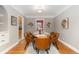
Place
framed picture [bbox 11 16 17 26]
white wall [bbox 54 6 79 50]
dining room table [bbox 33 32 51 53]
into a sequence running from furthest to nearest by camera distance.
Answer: dining room table [bbox 33 32 51 53] < white wall [bbox 54 6 79 50] < framed picture [bbox 11 16 17 26]

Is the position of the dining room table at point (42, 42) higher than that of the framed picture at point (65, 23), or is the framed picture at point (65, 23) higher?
the framed picture at point (65, 23)

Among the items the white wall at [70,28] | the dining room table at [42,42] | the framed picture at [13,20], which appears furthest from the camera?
the dining room table at [42,42]

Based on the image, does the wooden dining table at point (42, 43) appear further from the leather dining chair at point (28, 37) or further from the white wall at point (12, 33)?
the white wall at point (12, 33)

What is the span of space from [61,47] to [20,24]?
1.01m

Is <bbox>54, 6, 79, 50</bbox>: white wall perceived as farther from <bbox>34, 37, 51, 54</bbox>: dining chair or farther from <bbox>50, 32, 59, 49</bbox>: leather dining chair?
<bbox>34, 37, 51, 54</bbox>: dining chair

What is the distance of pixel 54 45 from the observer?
235 cm

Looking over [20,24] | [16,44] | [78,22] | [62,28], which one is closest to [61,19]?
[62,28]

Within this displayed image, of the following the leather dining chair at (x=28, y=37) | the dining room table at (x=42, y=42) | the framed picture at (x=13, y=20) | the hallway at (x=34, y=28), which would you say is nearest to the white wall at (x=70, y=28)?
the hallway at (x=34, y=28)

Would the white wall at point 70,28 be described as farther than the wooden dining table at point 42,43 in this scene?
No

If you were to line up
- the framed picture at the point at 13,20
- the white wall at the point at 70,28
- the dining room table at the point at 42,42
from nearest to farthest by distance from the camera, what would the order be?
the framed picture at the point at 13,20 → the white wall at the point at 70,28 → the dining room table at the point at 42,42

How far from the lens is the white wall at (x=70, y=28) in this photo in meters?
2.13

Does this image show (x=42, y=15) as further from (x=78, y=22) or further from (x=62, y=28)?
(x=78, y=22)

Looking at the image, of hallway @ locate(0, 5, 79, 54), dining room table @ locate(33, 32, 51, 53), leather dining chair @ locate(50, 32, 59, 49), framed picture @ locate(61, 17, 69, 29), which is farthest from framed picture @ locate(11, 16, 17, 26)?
framed picture @ locate(61, 17, 69, 29)

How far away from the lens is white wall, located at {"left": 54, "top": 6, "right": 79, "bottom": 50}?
7.00 feet
